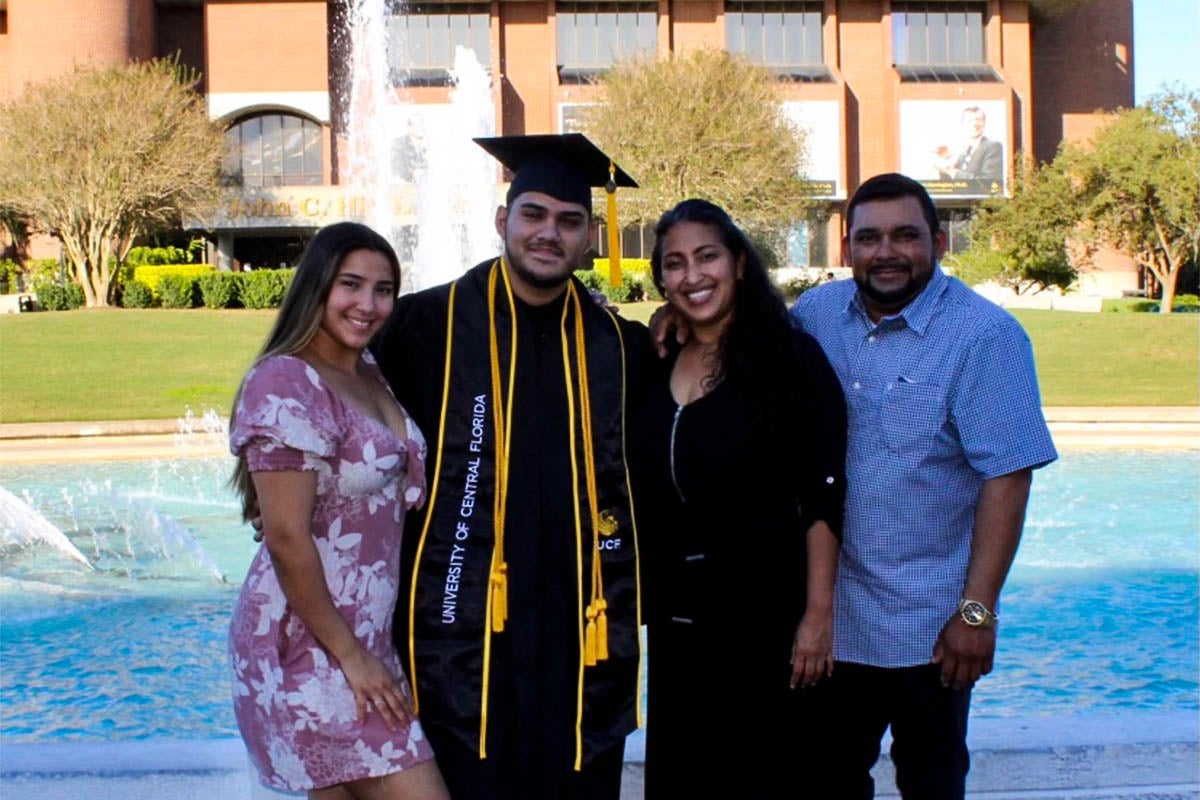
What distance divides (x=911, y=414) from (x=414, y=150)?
121 feet

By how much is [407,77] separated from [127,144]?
1283 centimetres

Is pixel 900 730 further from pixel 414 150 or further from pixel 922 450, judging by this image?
pixel 414 150

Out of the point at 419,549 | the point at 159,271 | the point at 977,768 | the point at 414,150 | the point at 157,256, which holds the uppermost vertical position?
the point at 414,150

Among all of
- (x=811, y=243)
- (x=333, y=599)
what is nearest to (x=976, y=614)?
(x=333, y=599)

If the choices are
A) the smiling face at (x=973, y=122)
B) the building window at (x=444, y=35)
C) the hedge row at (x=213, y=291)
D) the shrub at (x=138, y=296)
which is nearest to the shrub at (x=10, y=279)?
the shrub at (x=138, y=296)

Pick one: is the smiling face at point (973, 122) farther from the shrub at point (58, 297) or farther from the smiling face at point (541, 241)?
the smiling face at point (541, 241)

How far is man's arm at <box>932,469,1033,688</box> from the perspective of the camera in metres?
2.65

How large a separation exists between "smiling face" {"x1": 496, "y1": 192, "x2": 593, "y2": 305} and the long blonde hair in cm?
37

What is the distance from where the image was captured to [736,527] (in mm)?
2674

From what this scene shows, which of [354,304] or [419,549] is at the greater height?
[354,304]

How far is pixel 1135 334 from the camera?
20.0 metres

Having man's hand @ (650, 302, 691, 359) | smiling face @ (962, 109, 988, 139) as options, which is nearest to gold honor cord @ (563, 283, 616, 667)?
man's hand @ (650, 302, 691, 359)

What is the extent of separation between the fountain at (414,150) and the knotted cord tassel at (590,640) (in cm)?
2209

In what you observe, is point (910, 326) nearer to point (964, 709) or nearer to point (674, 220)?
point (674, 220)
